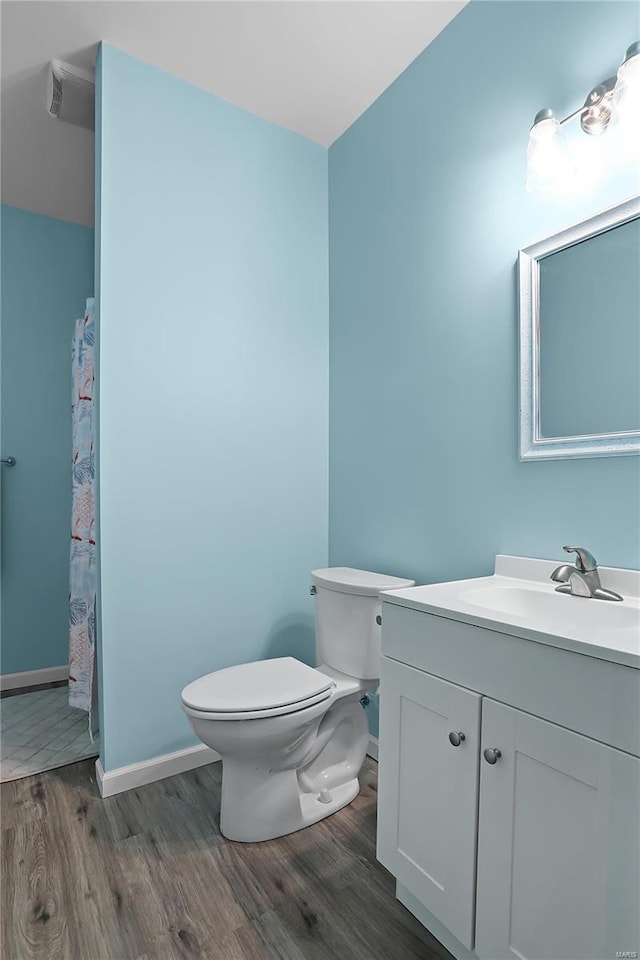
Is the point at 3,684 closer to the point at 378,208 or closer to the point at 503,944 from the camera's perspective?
the point at 503,944

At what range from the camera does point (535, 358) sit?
4.67 feet

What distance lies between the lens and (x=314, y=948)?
1.18 metres

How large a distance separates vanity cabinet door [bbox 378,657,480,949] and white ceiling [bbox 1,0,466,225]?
2024 millimetres

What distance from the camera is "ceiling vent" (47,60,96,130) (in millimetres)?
1862

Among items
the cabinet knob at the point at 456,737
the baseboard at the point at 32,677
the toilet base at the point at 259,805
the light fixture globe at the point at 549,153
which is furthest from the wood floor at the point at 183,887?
the light fixture globe at the point at 549,153

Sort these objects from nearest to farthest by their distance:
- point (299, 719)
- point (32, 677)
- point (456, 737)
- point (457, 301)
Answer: point (456, 737)
point (299, 719)
point (457, 301)
point (32, 677)

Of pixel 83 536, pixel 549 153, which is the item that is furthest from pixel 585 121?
pixel 83 536

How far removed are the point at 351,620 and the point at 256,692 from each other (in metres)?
0.42

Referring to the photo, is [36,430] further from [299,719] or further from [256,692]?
[299,719]

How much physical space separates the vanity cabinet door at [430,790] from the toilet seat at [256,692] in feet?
1.01

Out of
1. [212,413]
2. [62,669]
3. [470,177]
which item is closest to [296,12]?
[470,177]

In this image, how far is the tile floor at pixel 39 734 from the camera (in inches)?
77.7

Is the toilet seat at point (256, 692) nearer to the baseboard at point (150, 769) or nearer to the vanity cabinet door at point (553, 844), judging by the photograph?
the baseboard at point (150, 769)

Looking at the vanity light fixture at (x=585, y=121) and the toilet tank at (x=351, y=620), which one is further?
A: the toilet tank at (x=351, y=620)
